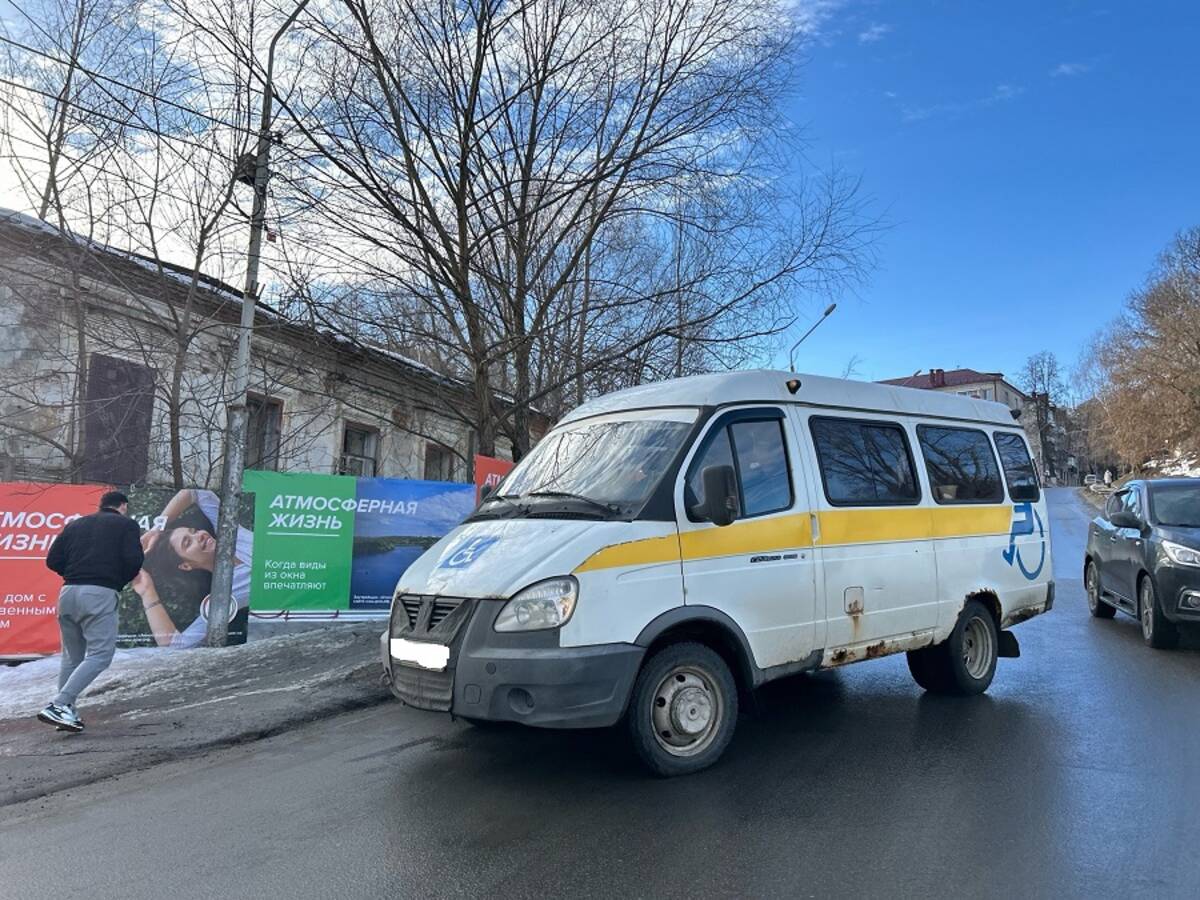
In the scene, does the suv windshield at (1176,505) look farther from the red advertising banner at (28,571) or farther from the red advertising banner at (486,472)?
the red advertising banner at (28,571)

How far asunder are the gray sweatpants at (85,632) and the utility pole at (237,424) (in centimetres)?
252

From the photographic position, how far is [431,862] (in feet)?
12.0

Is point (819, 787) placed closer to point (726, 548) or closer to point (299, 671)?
point (726, 548)

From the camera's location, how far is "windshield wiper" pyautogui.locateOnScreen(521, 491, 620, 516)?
467cm

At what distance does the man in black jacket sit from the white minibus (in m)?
2.66

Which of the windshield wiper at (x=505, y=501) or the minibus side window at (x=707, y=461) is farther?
the windshield wiper at (x=505, y=501)

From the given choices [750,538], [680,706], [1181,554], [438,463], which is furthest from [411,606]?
[438,463]

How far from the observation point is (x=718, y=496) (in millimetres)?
4688

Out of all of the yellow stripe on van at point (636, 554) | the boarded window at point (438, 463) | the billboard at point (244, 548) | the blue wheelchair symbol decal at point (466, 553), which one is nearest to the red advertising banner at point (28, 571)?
the billboard at point (244, 548)

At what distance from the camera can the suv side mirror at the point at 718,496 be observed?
468cm

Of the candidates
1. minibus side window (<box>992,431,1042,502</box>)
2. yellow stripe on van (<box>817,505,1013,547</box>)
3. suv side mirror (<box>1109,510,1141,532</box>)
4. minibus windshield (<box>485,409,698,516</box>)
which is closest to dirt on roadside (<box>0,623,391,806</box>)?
minibus windshield (<box>485,409,698,516</box>)

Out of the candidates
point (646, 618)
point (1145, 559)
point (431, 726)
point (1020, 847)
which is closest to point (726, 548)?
point (646, 618)

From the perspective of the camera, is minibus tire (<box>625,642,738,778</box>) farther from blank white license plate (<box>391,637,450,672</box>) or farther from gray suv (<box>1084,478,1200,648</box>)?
gray suv (<box>1084,478,1200,648</box>)

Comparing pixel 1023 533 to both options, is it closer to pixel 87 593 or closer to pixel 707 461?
pixel 707 461
